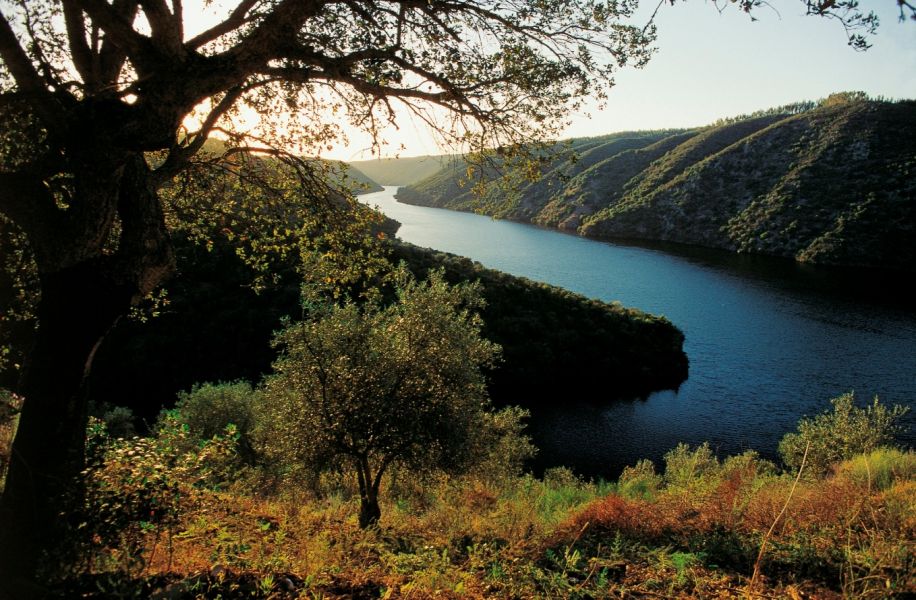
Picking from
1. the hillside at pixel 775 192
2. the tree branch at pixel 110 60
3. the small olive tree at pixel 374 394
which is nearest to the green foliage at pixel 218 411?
the small olive tree at pixel 374 394

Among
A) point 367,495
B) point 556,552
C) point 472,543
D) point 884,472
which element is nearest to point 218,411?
point 367,495

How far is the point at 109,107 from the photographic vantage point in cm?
470

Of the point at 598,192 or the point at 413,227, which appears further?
the point at 598,192

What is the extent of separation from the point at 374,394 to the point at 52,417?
21.6 ft

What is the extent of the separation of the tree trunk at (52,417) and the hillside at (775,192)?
82319 millimetres

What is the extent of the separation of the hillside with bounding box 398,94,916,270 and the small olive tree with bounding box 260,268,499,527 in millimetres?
75540

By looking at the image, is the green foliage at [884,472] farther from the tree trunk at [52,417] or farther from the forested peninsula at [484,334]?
the forested peninsula at [484,334]

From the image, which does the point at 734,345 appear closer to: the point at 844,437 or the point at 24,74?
the point at 844,437

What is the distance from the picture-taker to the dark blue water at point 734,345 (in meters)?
36.7

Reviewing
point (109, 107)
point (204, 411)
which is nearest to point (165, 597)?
point (109, 107)

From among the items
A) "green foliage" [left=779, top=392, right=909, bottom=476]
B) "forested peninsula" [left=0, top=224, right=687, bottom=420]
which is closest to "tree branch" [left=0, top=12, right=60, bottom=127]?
"green foliage" [left=779, top=392, right=909, bottom=476]

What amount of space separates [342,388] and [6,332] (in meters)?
5.86

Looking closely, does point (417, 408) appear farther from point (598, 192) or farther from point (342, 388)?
point (598, 192)

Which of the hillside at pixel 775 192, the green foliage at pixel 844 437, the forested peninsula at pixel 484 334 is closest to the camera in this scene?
the green foliage at pixel 844 437
